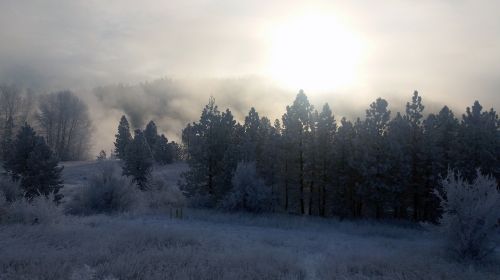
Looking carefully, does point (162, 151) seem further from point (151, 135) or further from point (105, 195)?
point (105, 195)

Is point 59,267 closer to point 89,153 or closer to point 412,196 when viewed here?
point 412,196

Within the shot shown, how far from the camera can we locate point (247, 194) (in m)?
36.0

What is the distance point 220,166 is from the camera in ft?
129

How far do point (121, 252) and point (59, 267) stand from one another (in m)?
2.78

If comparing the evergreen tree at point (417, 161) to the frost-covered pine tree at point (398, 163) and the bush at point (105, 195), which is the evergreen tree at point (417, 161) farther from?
the bush at point (105, 195)

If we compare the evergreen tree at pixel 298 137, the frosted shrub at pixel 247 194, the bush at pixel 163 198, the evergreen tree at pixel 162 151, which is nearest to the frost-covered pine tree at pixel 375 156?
the evergreen tree at pixel 298 137

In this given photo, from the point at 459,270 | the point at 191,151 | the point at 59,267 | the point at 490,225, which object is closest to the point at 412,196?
the point at 191,151

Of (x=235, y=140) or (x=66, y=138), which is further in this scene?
(x=66, y=138)

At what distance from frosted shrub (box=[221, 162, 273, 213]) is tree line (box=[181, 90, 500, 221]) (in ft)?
1.72

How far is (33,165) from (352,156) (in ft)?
91.6

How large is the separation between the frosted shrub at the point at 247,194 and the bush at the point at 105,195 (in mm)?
10280

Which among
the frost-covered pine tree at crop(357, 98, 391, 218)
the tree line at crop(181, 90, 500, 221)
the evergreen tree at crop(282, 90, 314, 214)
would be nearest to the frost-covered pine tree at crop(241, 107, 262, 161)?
the tree line at crop(181, 90, 500, 221)

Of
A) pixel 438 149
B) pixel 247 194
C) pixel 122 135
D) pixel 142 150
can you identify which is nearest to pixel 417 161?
pixel 438 149

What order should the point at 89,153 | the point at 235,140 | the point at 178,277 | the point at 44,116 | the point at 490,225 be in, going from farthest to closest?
the point at 89,153 → the point at 44,116 → the point at 235,140 → the point at 490,225 → the point at 178,277
